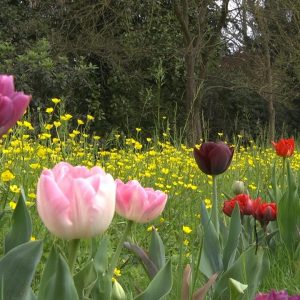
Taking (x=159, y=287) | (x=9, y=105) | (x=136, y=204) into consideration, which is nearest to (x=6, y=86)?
(x=9, y=105)

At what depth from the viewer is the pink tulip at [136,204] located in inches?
38.9

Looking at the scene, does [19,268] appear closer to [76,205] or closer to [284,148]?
[76,205]

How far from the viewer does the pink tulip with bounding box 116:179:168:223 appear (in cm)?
99

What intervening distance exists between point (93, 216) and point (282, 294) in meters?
0.25

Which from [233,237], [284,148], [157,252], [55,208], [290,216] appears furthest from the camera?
A: [284,148]

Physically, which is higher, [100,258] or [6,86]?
[6,86]

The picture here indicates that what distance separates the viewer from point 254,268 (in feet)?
5.03

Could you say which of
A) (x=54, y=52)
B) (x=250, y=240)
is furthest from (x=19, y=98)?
(x=54, y=52)

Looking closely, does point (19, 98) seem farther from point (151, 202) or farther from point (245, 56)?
point (245, 56)

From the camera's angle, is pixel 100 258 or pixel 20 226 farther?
pixel 100 258

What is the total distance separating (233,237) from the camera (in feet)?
5.51

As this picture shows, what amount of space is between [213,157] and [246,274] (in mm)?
308

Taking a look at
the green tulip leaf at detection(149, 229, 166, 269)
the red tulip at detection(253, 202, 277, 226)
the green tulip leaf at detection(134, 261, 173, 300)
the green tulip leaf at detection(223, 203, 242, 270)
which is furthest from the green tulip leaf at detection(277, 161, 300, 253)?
the green tulip leaf at detection(134, 261, 173, 300)

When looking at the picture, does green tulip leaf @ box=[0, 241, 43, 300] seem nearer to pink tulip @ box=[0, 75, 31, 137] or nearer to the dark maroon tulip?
pink tulip @ box=[0, 75, 31, 137]
